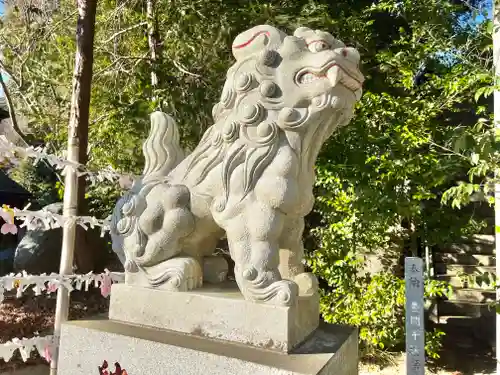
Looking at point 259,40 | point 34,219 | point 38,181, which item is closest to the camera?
point 259,40

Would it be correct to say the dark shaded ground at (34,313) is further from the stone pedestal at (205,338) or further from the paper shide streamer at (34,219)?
the stone pedestal at (205,338)

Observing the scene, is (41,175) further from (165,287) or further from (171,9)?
(165,287)

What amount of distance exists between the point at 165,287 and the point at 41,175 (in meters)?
8.48

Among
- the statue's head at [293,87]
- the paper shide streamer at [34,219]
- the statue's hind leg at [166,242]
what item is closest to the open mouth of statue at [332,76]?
the statue's head at [293,87]

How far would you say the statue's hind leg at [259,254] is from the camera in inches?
63.1

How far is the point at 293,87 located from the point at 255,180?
414 mm

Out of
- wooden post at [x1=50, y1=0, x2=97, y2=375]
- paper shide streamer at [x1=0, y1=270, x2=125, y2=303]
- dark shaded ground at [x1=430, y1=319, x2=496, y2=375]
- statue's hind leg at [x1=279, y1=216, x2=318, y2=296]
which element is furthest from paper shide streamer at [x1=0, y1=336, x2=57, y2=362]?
dark shaded ground at [x1=430, y1=319, x2=496, y2=375]

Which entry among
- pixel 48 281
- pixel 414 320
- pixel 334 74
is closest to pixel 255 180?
pixel 334 74

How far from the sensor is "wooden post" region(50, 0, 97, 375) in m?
2.56

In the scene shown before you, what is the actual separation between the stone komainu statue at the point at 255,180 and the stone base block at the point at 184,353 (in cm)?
20

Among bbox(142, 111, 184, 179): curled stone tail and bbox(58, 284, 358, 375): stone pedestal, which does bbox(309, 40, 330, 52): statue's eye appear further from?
bbox(58, 284, 358, 375): stone pedestal

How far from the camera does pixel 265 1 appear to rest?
3.94 meters

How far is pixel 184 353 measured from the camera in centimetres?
157

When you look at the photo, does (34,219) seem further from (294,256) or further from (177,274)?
(294,256)
